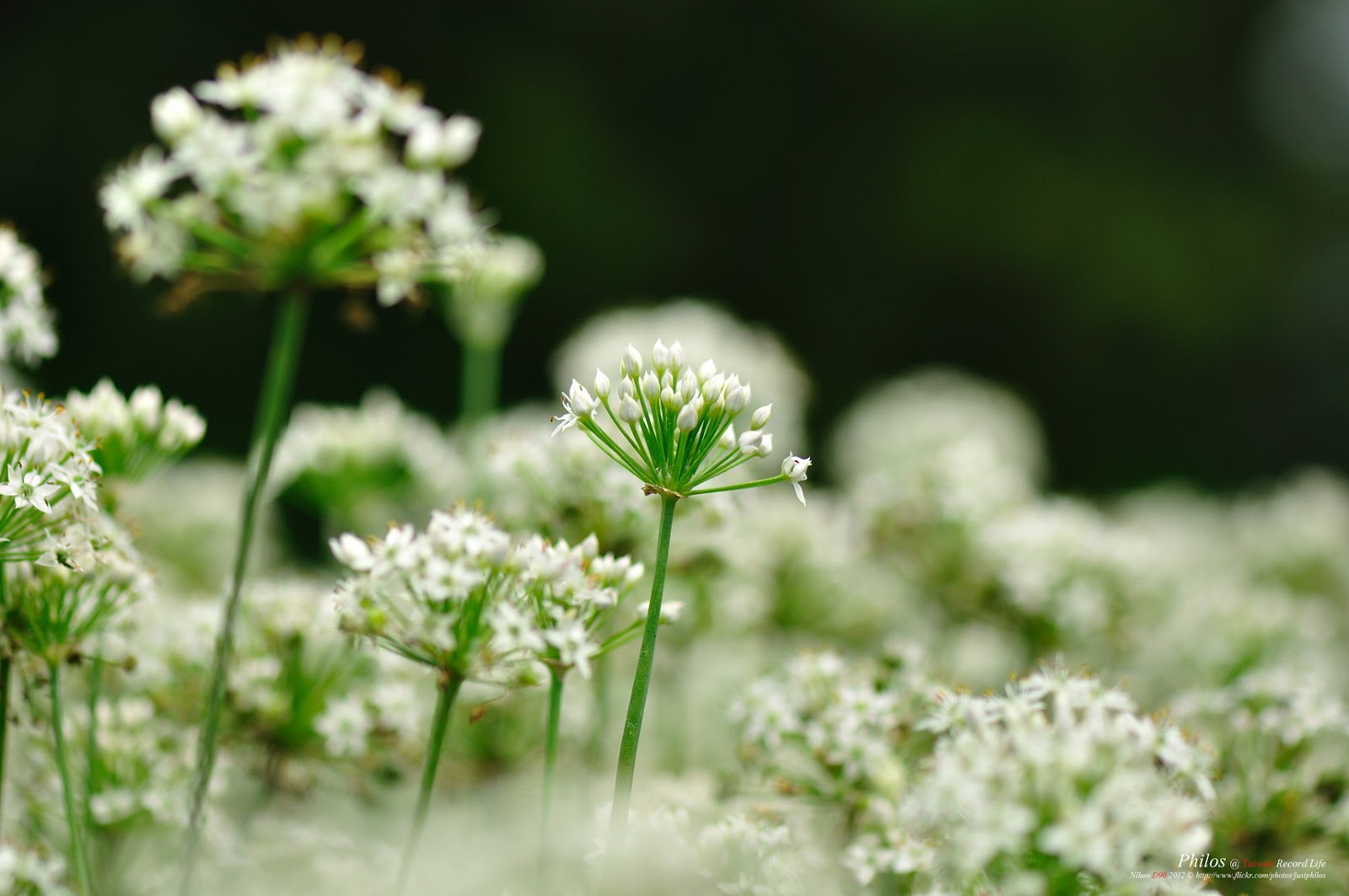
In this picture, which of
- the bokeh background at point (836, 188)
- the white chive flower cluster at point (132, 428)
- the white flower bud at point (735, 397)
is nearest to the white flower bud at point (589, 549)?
the white flower bud at point (735, 397)

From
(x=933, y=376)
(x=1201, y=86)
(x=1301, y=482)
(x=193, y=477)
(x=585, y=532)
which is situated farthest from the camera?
(x=1201, y=86)

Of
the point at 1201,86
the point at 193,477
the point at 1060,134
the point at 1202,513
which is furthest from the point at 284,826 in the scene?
the point at 1201,86

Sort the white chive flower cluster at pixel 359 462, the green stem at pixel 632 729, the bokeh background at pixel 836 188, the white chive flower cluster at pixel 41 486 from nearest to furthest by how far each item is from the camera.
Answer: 1. the green stem at pixel 632 729
2. the white chive flower cluster at pixel 41 486
3. the white chive flower cluster at pixel 359 462
4. the bokeh background at pixel 836 188

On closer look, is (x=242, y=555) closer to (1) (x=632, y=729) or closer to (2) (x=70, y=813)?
(2) (x=70, y=813)

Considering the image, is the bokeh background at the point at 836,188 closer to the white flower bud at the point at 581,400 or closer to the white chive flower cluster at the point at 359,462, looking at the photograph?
the white chive flower cluster at the point at 359,462

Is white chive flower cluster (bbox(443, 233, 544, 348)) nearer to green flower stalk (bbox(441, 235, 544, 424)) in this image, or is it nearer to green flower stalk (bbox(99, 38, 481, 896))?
green flower stalk (bbox(441, 235, 544, 424))

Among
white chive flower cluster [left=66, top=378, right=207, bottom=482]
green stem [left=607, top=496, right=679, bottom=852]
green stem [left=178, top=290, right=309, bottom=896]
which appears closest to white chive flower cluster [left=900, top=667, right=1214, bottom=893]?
green stem [left=607, top=496, right=679, bottom=852]

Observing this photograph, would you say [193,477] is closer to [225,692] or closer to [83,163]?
[225,692]
